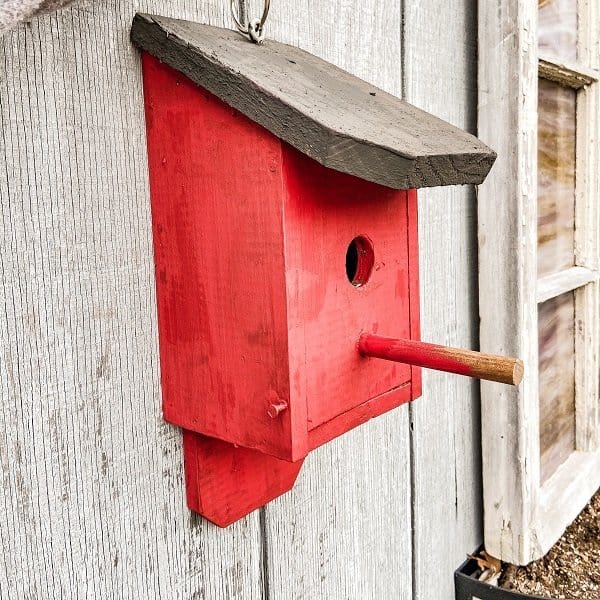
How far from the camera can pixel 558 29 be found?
150cm

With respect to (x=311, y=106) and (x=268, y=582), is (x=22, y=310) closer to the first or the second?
(x=311, y=106)

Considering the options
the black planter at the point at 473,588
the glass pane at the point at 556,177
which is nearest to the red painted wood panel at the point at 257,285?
the black planter at the point at 473,588

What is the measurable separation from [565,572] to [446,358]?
1094 mm

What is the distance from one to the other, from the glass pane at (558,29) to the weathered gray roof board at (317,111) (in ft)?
2.61

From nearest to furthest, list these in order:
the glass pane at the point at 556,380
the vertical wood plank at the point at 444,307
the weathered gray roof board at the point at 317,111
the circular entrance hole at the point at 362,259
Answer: the weathered gray roof board at the point at 317,111
the circular entrance hole at the point at 362,259
the vertical wood plank at the point at 444,307
the glass pane at the point at 556,380

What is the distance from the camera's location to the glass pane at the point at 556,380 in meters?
1.57

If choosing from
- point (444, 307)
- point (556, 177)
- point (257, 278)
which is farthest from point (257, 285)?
point (556, 177)

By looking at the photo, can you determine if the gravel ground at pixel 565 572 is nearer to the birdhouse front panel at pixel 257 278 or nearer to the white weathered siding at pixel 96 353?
the white weathered siding at pixel 96 353

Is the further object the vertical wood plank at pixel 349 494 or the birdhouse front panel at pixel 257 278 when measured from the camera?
the vertical wood plank at pixel 349 494

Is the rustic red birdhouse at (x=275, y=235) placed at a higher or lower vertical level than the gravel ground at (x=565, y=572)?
higher

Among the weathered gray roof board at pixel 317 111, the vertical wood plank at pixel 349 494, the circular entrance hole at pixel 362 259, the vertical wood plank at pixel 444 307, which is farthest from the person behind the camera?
the vertical wood plank at pixel 444 307

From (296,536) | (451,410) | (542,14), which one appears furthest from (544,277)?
(296,536)

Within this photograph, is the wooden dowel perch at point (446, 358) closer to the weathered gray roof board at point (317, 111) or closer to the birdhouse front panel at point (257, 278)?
the birdhouse front panel at point (257, 278)

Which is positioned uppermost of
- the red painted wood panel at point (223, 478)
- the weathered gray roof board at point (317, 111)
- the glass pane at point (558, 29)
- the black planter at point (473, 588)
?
the glass pane at point (558, 29)
